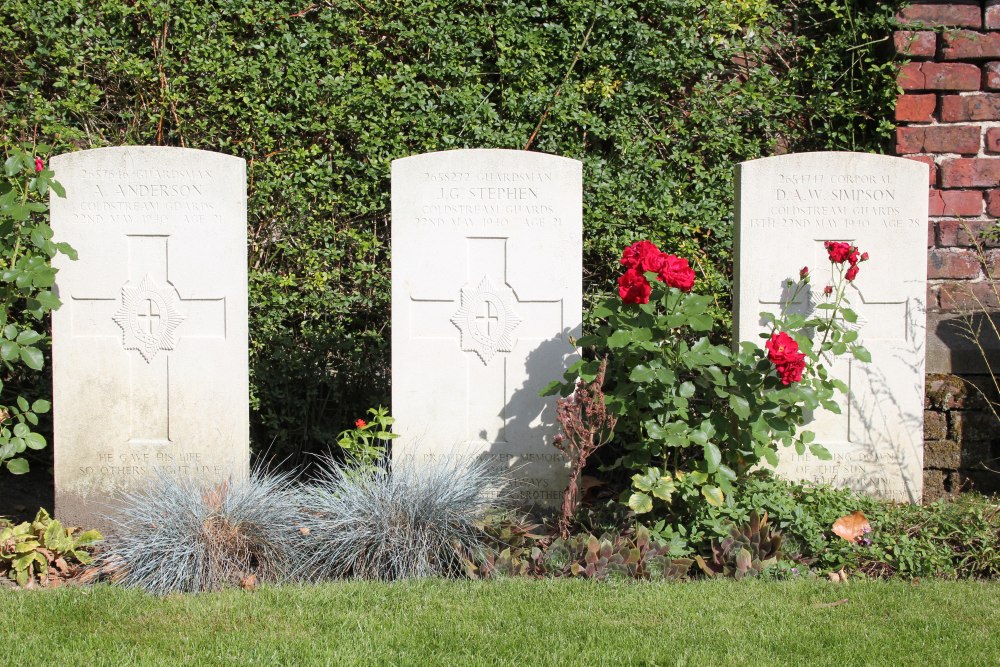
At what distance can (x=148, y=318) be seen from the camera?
4332 mm

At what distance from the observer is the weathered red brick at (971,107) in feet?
17.1

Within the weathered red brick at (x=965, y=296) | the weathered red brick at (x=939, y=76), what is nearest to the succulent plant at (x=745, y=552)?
the weathered red brick at (x=965, y=296)

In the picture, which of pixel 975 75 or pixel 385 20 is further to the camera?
pixel 385 20

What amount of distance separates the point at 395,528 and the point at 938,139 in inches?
145

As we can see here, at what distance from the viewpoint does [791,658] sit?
9.30 feet

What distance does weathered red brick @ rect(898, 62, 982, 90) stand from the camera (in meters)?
5.23

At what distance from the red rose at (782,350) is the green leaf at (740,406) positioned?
20 cm

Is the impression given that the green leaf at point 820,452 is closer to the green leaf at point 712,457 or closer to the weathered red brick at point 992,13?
the green leaf at point 712,457

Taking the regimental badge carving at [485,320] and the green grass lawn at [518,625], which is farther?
the regimental badge carving at [485,320]

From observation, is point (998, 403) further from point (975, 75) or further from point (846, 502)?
point (975, 75)

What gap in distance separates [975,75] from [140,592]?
485 centimetres

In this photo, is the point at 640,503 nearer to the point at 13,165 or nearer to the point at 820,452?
the point at 820,452

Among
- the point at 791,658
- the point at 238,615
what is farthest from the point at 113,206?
the point at 791,658

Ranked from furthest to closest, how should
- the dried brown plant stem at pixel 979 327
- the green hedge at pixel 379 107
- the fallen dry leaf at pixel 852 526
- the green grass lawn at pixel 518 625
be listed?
the green hedge at pixel 379 107
the dried brown plant stem at pixel 979 327
the fallen dry leaf at pixel 852 526
the green grass lawn at pixel 518 625
